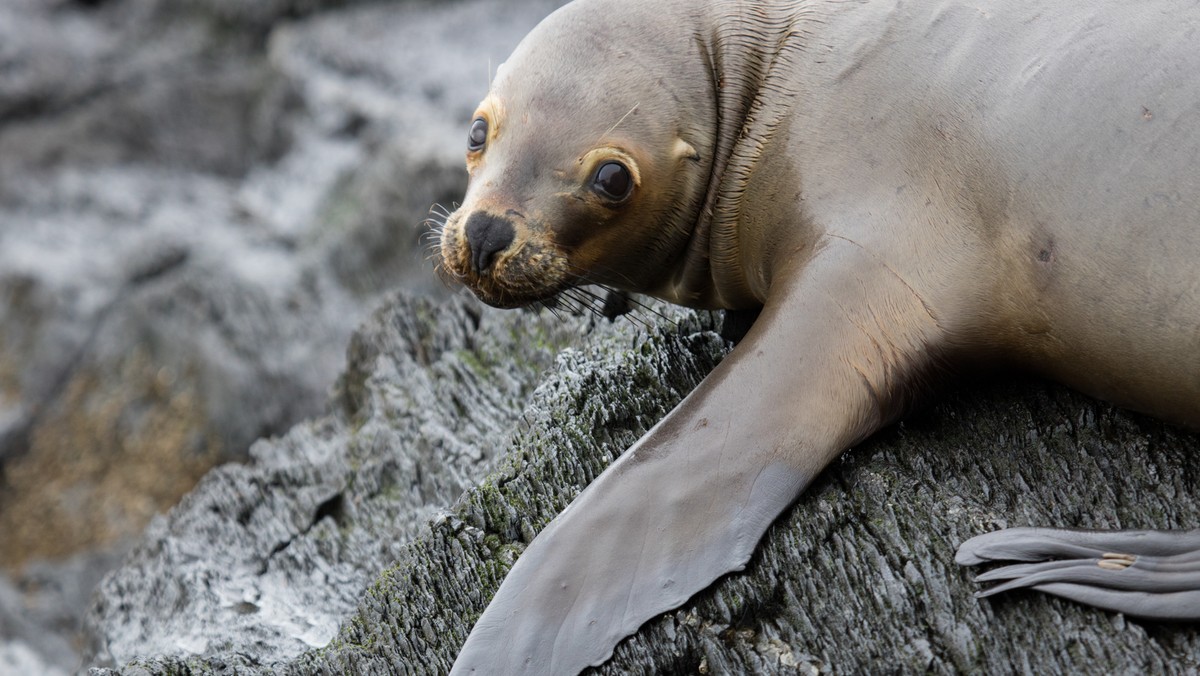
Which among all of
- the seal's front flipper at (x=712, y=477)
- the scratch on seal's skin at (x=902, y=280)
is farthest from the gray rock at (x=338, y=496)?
the scratch on seal's skin at (x=902, y=280)

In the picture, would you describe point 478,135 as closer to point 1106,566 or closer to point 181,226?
point 1106,566

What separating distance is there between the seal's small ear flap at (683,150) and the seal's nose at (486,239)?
0.65 meters

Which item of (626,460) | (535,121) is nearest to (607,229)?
(535,121)

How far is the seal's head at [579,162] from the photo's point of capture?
4.05 metres

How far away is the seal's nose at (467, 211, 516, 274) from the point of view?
157 inches

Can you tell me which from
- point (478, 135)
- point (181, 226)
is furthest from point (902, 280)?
point (181, 226)

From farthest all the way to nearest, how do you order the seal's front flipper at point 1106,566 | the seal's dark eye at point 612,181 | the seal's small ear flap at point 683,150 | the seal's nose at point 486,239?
the seal's small ear flap at point 683,150 → the seal's dark eye at point 612,181 → the seal's nose at point 486,239 → the seal's front flipper at point 1106,566

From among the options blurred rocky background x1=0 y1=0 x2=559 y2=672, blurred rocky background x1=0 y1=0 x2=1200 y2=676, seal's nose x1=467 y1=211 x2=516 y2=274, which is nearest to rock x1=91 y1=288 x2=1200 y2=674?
blurred rocky background x1=0 y1=0 x2=1200 y2=676

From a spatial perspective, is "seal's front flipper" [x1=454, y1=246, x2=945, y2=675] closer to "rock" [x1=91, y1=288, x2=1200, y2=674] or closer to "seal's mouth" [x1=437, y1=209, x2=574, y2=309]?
"rock" [x1=91, y1=288, x2=1200, y2=674]

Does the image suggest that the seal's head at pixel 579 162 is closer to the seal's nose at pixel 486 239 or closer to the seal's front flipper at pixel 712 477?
the seal's nose at pixel 486 239

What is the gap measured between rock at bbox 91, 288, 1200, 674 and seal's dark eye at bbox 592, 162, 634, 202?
55 cm

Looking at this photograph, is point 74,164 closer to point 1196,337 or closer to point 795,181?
point 795,181

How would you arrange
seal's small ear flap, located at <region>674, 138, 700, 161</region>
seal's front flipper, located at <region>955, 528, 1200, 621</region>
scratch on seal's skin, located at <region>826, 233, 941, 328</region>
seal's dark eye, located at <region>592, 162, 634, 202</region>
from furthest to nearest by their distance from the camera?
seal's small ear flap, located at <region>674, 138, 700, 161</region>
seal's dark eye, located at <region>592, 162, 634, 202</region>
scratch on seal's skin, located at <region>826, 233, 941, 328</region>
seal's front flipper, located at <region>955, 528, 1200, 621</region>

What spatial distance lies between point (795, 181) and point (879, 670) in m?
1.59
